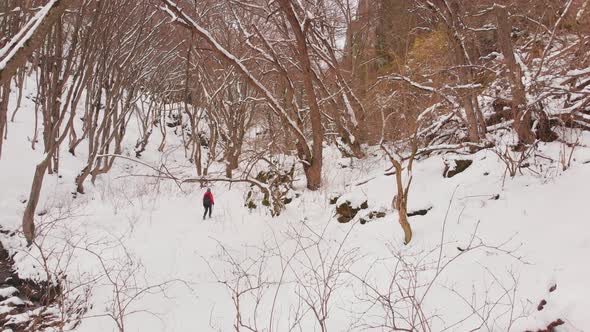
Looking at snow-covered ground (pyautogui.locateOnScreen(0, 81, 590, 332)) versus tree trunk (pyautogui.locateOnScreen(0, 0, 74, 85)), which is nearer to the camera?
tree trunk (pyautogui.locateOnScreen(0, 0, 74, 85))

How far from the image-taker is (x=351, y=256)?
5.97 metres

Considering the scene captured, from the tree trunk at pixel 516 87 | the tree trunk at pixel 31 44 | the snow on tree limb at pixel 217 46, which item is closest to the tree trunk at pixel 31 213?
the snow on tree limb at pixel 217 46

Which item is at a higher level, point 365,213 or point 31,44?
point 31,44

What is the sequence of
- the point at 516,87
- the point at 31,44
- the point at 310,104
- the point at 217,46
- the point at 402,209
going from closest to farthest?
the point at 31,44, the point at 402,209, the point at 516,87, the point at 217,46, the point at 310,104

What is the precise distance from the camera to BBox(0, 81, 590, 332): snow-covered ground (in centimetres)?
400

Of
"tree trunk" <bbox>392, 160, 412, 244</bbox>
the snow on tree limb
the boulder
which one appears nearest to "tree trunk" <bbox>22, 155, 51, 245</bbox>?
the snow on tree limb

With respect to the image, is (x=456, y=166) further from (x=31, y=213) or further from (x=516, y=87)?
(x=31, y=213)

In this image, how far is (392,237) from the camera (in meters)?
5.95

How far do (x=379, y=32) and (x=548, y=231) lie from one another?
10369 millimetres

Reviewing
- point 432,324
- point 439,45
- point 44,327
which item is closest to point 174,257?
point 44,327

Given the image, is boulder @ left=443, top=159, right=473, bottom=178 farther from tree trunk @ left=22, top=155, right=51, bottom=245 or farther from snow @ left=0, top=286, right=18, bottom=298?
tree trunk @ left=22, top=155, right=51, bottom=245

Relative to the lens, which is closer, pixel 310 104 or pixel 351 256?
pixel 351 256

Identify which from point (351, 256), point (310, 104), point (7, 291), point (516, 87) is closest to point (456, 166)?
point (516, 87)

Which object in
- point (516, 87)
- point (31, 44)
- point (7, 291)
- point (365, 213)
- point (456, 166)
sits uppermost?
point (31, 44)
